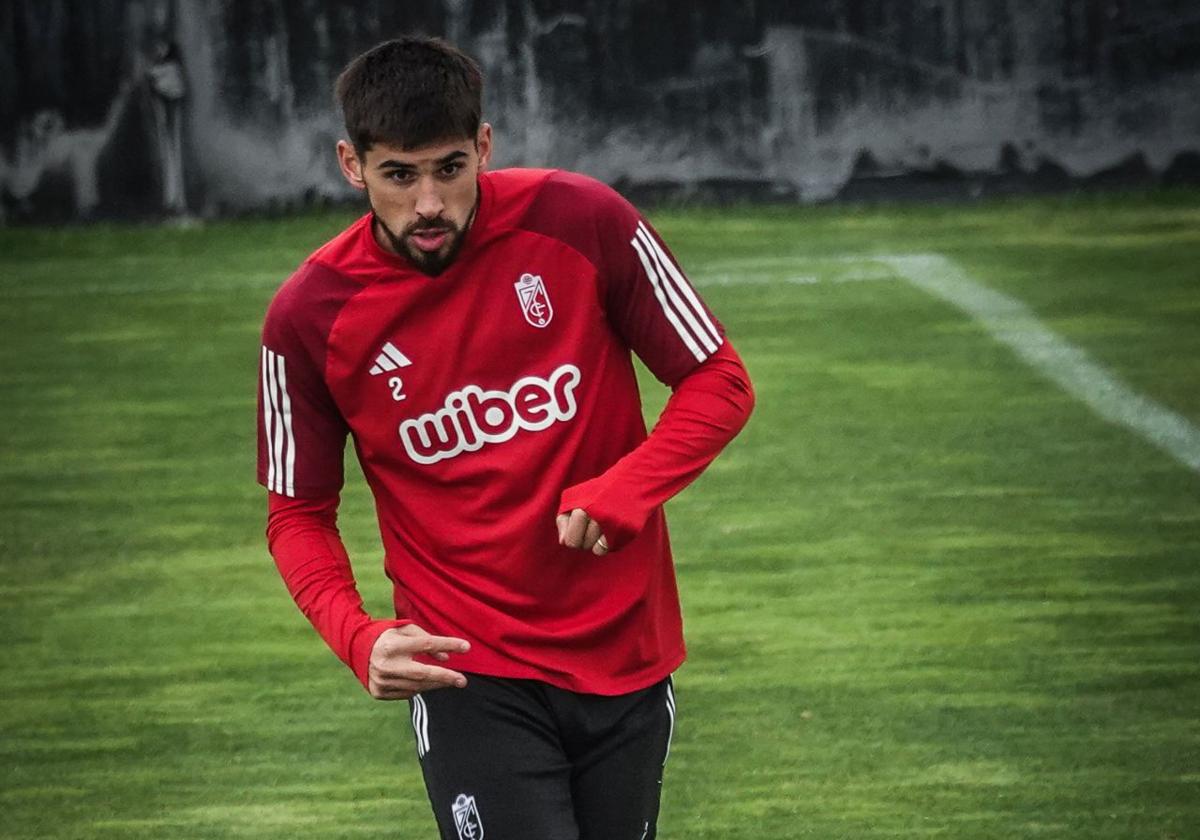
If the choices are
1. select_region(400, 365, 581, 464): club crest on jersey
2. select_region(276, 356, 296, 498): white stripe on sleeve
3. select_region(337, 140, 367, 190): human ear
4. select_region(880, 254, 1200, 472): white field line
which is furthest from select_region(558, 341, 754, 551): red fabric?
select_region(880, 254, 1200, 472): white field line

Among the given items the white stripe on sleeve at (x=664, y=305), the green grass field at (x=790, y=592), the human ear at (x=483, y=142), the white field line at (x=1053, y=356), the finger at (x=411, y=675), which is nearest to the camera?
the finger at (x=411, y=675)

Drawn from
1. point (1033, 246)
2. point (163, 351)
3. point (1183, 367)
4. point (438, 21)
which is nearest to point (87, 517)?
point (163, 351)

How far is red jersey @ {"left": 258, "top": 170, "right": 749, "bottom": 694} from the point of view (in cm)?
356

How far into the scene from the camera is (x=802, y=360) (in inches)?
440

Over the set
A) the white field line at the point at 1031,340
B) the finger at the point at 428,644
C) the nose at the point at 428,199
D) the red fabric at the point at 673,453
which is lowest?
the white field line at the point at 1031,340

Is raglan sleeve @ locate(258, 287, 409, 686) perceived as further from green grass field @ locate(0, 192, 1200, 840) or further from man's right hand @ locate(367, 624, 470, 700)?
green grass field @ locate(0, 192, 1200, 840)

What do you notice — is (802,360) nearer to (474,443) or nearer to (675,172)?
(675,172)

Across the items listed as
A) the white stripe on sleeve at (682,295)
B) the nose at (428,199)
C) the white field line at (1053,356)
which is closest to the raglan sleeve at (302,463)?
the nose at (428,199)

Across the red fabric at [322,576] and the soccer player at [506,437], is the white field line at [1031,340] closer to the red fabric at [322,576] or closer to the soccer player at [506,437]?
the soccer player at [506,437]

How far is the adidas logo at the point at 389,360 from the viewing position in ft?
11.7

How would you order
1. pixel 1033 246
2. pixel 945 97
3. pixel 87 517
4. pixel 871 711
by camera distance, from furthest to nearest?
pixel 945 97 → pixel 1033 246 → pixel 87 517 → pixel 871 711

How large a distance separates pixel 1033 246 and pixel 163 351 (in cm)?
560

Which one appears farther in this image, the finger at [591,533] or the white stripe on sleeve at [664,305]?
the white stripe on sleeve at [664,305]

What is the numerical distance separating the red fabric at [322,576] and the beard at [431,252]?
18.1 inches
